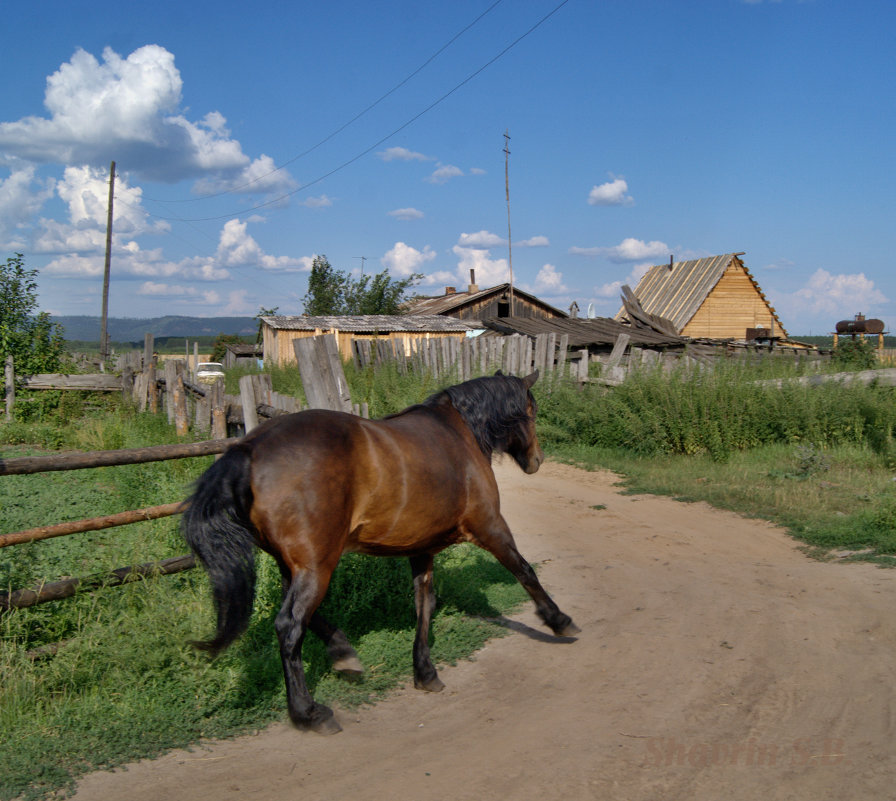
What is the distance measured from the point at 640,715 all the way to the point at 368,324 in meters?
27.5

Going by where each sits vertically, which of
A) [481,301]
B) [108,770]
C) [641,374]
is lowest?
[108,770]

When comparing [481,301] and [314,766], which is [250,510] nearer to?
[314,766]

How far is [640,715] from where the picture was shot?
13.0ft

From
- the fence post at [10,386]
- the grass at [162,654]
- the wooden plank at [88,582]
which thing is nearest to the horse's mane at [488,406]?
the grass at [162,654]

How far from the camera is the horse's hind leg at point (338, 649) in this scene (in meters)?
4.31

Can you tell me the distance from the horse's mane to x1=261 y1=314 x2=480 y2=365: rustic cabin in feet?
77.9

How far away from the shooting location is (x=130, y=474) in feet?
29.5

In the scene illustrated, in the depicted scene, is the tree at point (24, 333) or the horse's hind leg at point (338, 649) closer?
the horse's hind leg at point (338, 649)

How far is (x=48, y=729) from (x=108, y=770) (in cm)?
49

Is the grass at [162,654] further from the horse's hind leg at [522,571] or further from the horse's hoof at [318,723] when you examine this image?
the horse's hind leg at [522,571]

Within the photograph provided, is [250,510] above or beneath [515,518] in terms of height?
above

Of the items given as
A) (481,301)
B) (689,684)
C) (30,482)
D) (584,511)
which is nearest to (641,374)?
(584,511)

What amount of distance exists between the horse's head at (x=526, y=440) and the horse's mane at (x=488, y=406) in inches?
1.6

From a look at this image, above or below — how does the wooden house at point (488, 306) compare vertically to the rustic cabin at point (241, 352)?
above
